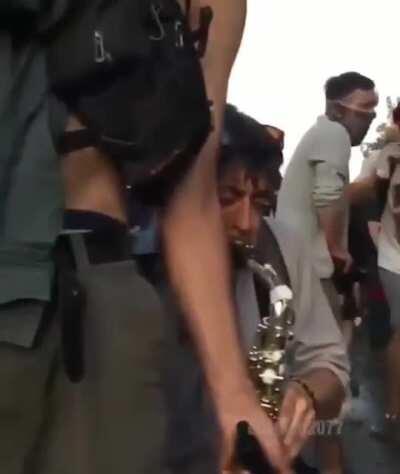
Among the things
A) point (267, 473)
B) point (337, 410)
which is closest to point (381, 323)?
point (337, 410)

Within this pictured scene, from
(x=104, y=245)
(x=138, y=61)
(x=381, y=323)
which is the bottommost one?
(x=381, y=323)

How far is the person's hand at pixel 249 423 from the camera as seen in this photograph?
1645mm

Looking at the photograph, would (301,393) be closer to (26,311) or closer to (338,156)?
(26,311)

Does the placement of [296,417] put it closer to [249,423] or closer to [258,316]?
[258,316]

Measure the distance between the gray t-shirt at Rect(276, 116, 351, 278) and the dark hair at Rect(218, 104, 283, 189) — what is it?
7.59ft

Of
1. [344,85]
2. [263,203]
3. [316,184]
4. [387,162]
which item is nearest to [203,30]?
[263,203]

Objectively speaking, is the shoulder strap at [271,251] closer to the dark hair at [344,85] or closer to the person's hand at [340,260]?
the person's hand at [340,260]

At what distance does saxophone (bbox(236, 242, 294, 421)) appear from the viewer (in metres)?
2.51

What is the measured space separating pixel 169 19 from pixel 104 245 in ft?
0.79

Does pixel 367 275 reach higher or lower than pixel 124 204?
lower

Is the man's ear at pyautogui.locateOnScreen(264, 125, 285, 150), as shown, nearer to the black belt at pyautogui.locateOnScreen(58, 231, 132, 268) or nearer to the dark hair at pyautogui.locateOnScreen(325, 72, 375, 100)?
the black belt at pyautogui.locateOnScreen(58, 231, 132, 268)

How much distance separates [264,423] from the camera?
1659 mm

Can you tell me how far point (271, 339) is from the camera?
9.51ft

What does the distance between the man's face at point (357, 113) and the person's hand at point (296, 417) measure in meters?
4.84
